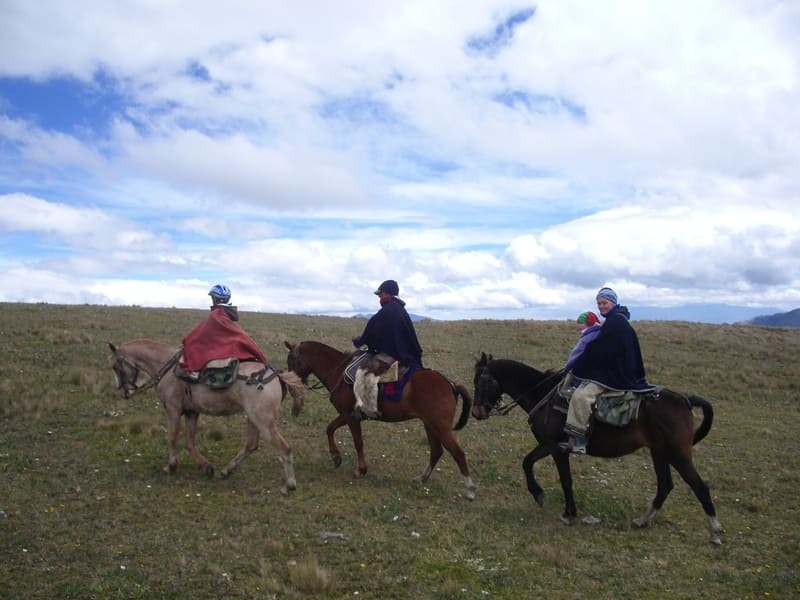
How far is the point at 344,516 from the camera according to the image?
8133 millimetres

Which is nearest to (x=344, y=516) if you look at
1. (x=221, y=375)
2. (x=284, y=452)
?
(x=284, y=452)

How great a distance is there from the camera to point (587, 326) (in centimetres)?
937

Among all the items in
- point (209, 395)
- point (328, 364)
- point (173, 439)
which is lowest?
point (173, 439)

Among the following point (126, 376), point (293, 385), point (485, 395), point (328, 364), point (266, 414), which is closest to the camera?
point (266, 414)

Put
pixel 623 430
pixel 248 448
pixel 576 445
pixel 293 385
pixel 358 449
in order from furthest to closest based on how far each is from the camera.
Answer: pixel 358 449, pixel 293 385, pixel 248 448, pixel 576 445, pixel 623 430

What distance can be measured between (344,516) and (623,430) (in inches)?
166

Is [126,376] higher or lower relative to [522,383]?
higher

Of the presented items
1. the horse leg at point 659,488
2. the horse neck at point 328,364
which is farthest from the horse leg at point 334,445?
the horse leg at point 659,488

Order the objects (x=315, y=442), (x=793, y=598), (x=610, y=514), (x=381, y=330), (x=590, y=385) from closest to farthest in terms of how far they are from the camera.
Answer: (x=793, y=598) → (x=590, y=385) → (x=610, y=514) → (x=381, y=330) → (x=315, y=442)

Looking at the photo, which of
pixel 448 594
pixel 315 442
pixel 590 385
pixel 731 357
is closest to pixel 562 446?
pixel 590 385

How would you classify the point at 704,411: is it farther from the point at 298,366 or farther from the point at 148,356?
the point at 148,356

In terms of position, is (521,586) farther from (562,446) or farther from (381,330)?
(381,330)

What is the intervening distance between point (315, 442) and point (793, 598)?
8.52 meters

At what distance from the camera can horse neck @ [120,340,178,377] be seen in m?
10.1
